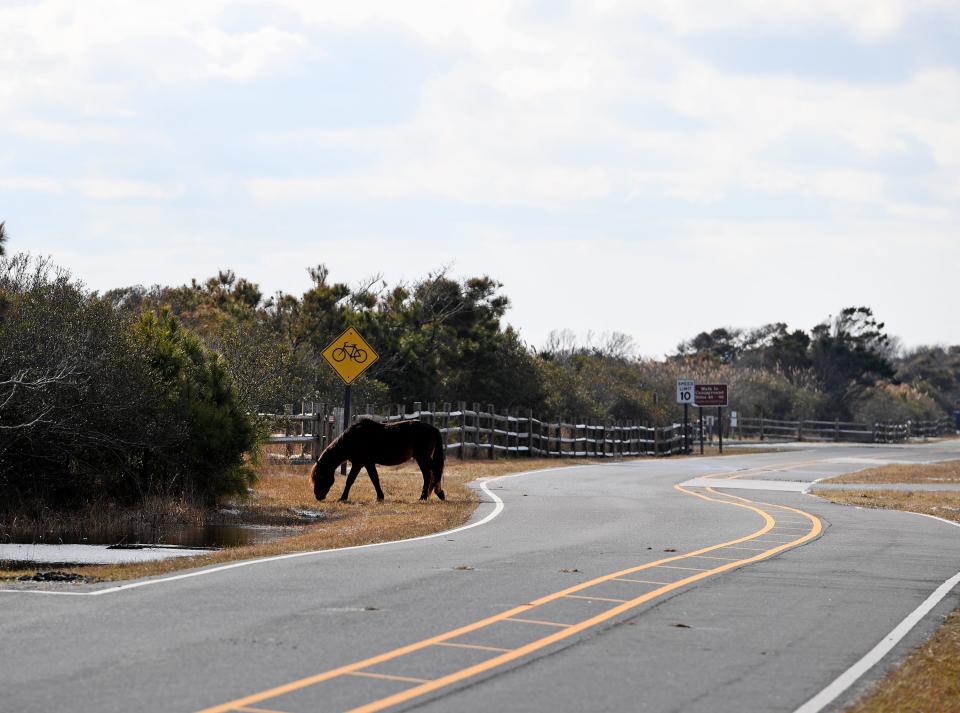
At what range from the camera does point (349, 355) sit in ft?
94.2

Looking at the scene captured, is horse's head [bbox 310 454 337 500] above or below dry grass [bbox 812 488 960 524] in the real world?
above

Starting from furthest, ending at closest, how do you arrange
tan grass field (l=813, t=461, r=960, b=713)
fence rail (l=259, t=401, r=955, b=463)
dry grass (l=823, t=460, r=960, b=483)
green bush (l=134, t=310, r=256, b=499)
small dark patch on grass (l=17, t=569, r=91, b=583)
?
1. dry grass (l=823, t=460, r=960, b=483)
2. fence rail (l=259, t=401, r=955, b=463)
3. green bush (l=134, t=310, r=256, b=499)
4. small dark patch on grass (l=17, t=569, r=91, b=583)
5. tan grass field (l=813, t=461, r=960, b=713)

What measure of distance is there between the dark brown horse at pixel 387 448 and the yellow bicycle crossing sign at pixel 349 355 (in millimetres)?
3007

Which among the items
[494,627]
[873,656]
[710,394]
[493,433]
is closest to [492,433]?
[493,433]

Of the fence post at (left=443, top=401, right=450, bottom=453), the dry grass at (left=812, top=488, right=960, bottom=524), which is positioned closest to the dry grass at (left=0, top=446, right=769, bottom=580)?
the fence post at (left=443, top=401, right=450, bottom=453)

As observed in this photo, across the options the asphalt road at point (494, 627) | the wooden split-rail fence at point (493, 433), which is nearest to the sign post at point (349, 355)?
the wooden split-rail fence at point (493, 433)

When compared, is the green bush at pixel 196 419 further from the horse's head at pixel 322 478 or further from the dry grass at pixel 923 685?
the dry grass at pixel 923 685

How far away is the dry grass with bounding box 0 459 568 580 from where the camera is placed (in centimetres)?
1516

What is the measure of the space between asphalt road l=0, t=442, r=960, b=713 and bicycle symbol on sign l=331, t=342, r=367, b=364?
1041 cm

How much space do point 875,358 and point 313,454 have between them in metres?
73.8

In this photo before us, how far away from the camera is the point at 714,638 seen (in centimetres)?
1039

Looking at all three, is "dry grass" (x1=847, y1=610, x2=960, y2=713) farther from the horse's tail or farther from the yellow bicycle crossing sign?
the yellow bicycle crossing sign

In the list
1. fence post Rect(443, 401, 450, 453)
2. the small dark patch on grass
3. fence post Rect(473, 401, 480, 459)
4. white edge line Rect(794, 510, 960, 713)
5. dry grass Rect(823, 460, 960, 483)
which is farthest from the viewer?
fence post Rect(473, 401, 480, 459)

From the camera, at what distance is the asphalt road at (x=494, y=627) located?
821 cm
